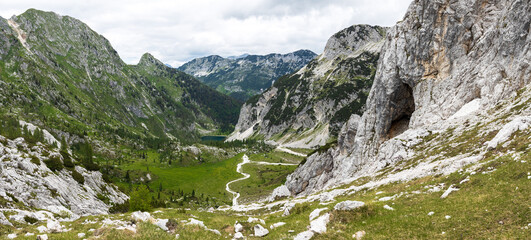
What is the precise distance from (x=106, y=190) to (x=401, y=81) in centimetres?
9660

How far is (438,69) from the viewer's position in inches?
2901

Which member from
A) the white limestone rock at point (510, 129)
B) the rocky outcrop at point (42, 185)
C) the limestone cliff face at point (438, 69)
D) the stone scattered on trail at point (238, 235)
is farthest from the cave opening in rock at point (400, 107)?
the rocky outcrop at point (42, 185)

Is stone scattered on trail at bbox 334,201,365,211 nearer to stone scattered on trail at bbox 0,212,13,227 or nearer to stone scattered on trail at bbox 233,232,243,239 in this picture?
stone scattered on trail at bbox 233,232,243,239

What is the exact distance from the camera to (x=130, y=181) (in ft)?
540

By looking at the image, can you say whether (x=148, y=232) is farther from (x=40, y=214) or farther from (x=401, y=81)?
(x=401, y=81)

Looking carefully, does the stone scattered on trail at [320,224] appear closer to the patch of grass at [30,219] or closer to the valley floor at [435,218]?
the valley floor at [435,218]

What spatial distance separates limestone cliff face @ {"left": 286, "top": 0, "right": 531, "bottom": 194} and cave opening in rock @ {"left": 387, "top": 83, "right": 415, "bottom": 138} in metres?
0.29

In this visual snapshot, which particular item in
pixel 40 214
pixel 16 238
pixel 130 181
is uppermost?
pixel 16 238

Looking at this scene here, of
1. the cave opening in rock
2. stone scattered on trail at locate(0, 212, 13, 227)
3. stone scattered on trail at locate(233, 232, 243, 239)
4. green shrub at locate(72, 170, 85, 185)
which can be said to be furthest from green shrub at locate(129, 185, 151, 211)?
the cave opening in rock

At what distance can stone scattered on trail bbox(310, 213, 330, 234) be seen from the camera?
62.7 feet

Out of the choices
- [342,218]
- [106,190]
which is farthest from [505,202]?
[106,190]

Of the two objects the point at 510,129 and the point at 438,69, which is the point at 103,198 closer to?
the point at 510,129

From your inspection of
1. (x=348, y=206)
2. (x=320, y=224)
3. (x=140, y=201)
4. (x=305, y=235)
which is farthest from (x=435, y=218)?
(x=140, y=201)

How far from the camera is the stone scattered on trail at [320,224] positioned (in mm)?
19119
